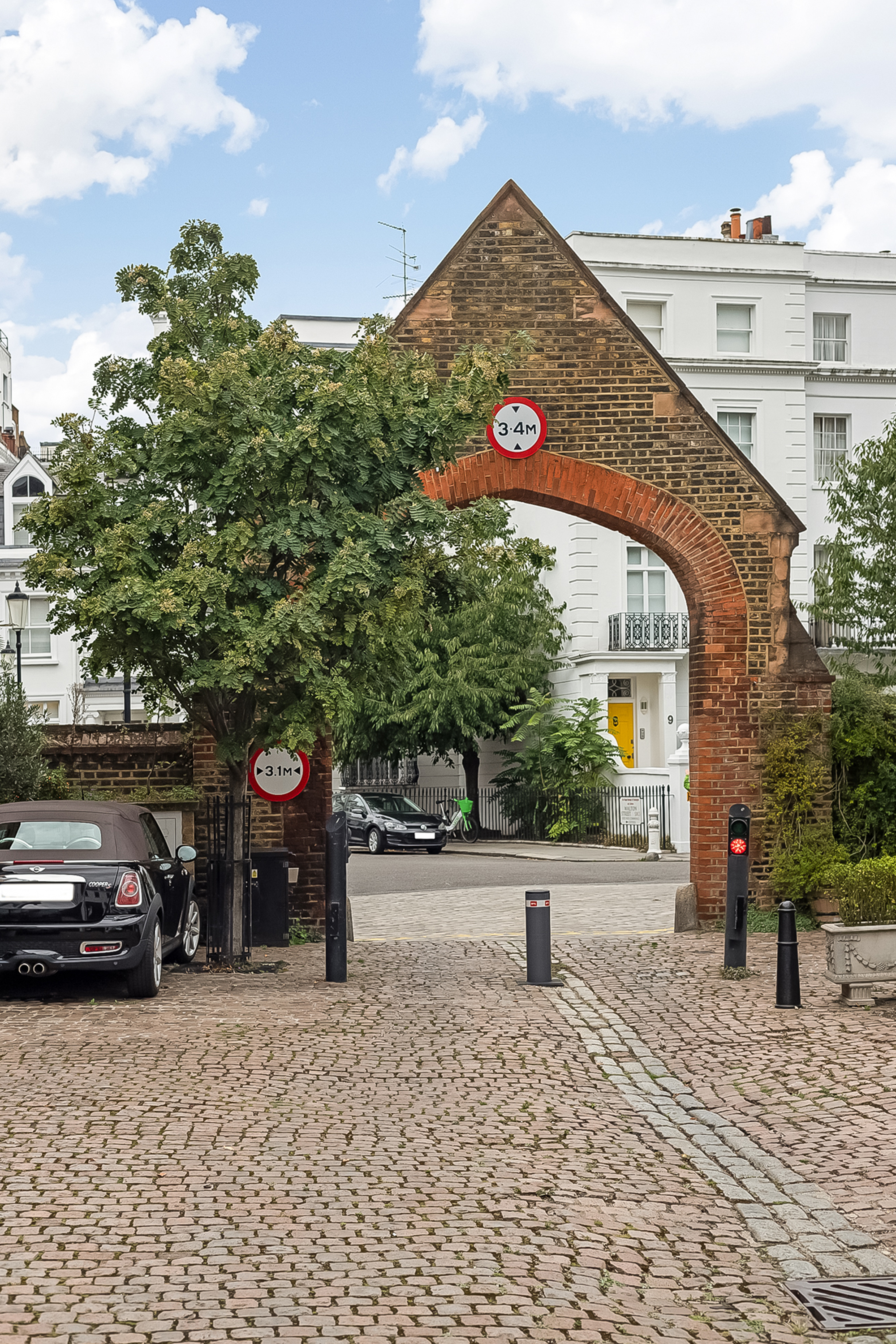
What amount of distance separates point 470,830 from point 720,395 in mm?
14078

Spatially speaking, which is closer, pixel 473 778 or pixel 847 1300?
pixel 847 1300

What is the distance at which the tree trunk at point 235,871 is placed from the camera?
12617mm

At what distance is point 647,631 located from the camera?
1549 inches

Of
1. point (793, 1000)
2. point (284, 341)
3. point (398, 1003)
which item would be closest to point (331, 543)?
point (284, 341)

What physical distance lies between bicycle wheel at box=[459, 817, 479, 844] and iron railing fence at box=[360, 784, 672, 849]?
38 cm

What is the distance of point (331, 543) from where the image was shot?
11602mm

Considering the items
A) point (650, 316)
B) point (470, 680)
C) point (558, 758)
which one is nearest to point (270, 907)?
point (558, 758)

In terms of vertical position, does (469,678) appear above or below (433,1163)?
above

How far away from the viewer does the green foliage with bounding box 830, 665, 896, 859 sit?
15586mm

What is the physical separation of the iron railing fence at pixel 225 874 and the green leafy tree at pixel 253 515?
0.21 meters

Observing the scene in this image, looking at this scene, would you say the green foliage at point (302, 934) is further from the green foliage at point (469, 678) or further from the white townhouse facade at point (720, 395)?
the white townhouse facade at point (720, 395)

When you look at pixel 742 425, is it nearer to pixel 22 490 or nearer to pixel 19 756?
pixel 22 490

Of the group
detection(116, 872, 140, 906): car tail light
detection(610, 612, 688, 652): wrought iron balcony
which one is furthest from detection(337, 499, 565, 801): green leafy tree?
detection(116, 872, 140, 906): car tail light

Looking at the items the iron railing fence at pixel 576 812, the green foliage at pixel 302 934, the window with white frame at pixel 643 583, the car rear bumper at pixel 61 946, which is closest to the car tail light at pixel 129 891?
the car rear bumper at pixel 61 946
